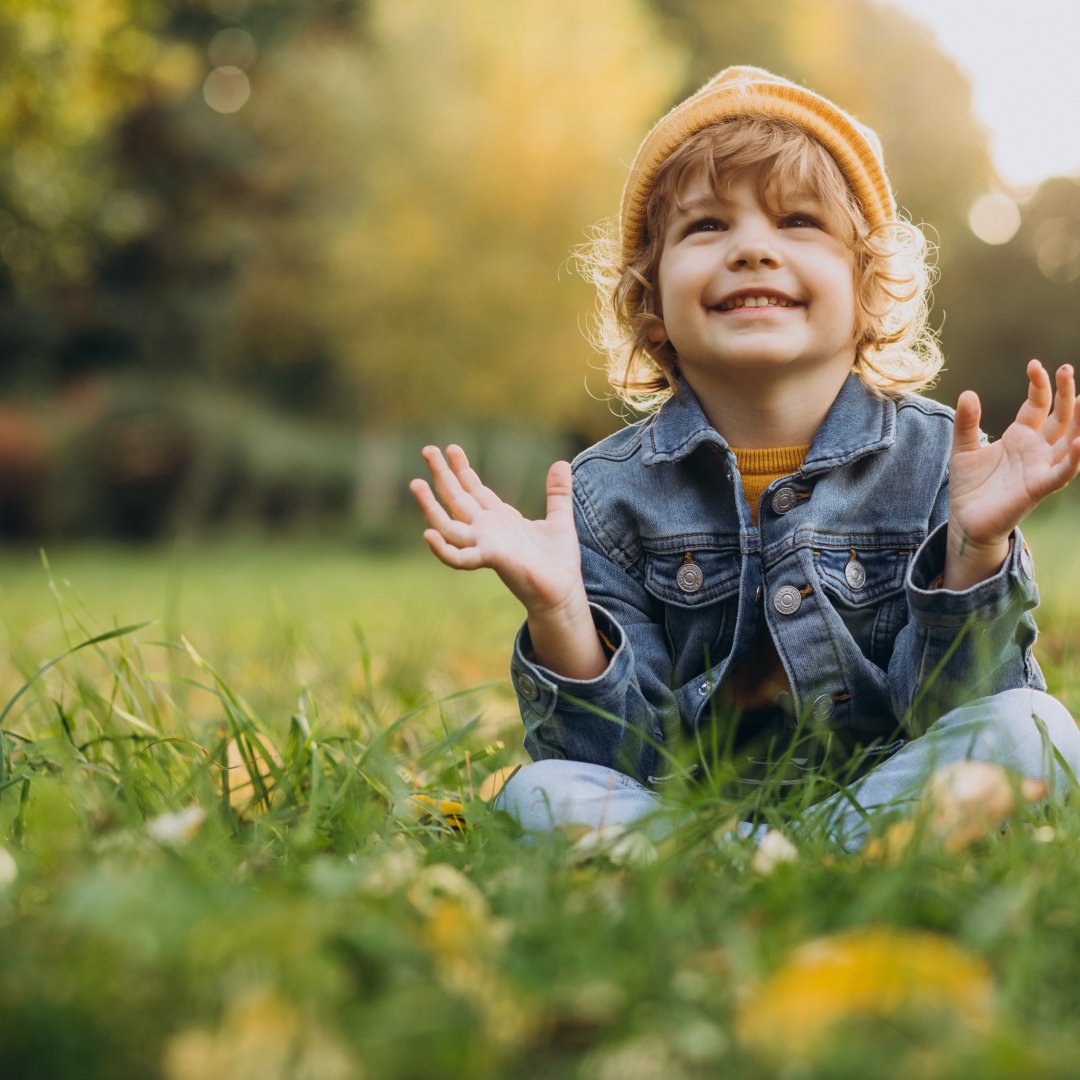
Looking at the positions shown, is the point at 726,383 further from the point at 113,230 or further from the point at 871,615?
the point at 113,230

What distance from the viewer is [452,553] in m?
1.61

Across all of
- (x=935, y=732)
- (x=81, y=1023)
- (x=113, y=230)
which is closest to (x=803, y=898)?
(x=81, y=1023)

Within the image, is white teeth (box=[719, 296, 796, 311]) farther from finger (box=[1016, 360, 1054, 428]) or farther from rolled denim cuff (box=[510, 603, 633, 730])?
rolled denim cuff (box=[510, 603, 633, 730])

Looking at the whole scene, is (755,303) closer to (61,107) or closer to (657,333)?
(657,333)

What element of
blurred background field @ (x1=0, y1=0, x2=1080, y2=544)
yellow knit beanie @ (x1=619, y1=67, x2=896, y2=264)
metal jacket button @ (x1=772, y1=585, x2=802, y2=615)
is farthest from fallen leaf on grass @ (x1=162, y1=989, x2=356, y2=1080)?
blurred background field @ (x1=0, y1=0, x2=1080, y2=544)

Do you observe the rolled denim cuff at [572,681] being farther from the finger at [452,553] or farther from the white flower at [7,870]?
the white flower at [7,870]

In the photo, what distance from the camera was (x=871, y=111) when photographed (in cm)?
1894

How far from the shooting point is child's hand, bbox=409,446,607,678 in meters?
1.66

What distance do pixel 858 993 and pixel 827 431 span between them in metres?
1.23

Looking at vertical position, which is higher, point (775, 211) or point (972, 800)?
point (775, 211)

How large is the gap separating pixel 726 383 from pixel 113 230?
383 inches

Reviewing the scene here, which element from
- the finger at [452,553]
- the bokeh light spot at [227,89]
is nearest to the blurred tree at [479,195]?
the bokeh light spot at [227,89]

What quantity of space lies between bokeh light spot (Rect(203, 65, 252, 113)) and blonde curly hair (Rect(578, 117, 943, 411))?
15.2 meters

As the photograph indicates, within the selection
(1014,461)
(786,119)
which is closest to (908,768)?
(1014,461)
